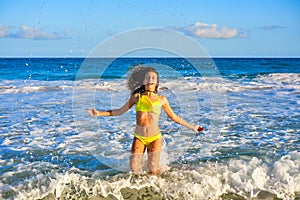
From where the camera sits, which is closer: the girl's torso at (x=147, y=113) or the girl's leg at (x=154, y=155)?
the girl's torso at (x=147, y=113)

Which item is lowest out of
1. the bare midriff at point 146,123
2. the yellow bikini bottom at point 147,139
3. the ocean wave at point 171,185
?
the ocean wave at point 171,185

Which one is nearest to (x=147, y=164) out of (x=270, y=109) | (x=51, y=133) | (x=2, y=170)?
(x=2, y=170)

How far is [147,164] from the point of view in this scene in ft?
15.5

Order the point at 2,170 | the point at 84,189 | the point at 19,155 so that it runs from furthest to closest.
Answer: the point at 19,155 → the point at 2,170 → the point at 84,189

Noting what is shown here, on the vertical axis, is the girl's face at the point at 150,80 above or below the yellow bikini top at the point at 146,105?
above

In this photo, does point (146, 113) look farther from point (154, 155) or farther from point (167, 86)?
point (167, 86)

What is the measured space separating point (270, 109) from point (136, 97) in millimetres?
6447

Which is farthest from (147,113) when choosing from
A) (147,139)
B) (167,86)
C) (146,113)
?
(167,86)

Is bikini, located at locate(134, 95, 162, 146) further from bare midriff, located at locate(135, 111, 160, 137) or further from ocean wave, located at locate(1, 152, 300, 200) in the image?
ocean wave, located at locate(1, 152, 300, 200)

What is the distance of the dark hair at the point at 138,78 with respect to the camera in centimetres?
462

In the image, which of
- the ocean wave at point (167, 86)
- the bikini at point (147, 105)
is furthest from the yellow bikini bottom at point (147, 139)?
the ocean wave at point (167, 86)

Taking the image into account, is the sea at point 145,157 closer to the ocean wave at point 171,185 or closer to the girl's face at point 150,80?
the ocean wave at point 171,185

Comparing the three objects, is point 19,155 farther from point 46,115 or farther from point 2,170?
point 46,115

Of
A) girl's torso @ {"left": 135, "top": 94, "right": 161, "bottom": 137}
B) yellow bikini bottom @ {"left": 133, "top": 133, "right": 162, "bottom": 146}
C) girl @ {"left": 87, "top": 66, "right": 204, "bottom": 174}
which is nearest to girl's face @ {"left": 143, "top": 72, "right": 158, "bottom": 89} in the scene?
girl @ {"left": 87, "top": 66, "right": 204, "bottom": 174}
